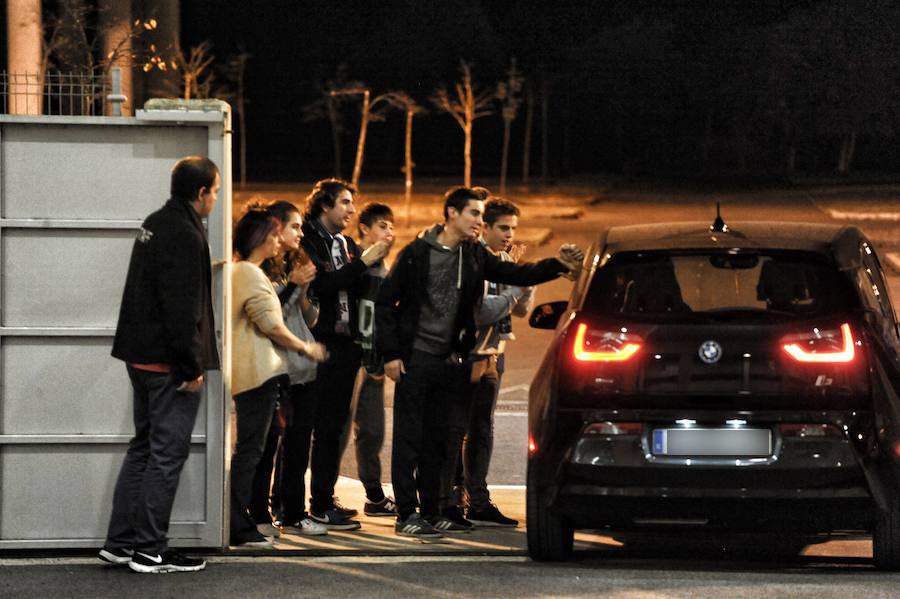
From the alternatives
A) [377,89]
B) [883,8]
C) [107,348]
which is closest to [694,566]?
[107,348]

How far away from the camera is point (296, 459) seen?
7969 mm

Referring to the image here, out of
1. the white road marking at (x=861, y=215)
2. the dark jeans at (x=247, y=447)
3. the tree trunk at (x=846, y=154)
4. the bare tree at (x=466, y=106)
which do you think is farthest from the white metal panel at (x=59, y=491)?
the tree trunk at (x=846, y=154)

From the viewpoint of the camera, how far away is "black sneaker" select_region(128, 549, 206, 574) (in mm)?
6828

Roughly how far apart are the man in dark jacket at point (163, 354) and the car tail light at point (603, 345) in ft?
5.04

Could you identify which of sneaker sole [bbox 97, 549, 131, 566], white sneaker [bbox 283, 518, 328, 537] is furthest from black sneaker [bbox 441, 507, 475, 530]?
sneaker sole [bbox 97, 549, 131, 566]

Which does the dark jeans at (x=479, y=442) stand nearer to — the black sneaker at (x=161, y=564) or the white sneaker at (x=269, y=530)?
the white sneaker at (x=269, y=530)

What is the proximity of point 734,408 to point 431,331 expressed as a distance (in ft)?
5.80

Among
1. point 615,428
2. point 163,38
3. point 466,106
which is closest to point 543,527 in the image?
point 615,428

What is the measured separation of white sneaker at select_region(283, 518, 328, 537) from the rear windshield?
190cm

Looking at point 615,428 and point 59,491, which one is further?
point 59,491

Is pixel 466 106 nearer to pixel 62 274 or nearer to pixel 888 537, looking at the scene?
pixel 62 274

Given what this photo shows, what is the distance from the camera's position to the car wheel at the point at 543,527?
691 centimetres

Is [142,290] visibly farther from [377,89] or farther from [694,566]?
[377,89]

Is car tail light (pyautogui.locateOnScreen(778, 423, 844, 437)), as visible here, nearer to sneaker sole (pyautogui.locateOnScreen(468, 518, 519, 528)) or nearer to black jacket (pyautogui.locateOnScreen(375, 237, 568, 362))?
black jacket (pyautogui.locateOnScreen(375, 237, 568, 362))
